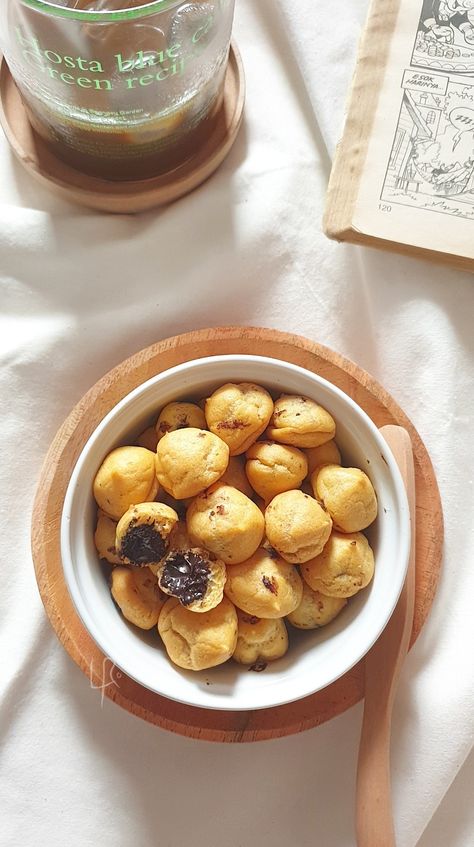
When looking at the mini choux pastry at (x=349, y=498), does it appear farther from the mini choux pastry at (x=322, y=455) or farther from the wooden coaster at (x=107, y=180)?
the wooden coaster at (x=107, y=180)

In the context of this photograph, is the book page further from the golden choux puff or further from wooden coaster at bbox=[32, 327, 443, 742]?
the golden choux puff

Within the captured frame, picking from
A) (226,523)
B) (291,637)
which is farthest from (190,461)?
(291,637)

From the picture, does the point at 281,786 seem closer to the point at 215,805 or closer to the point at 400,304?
the point at 215,805

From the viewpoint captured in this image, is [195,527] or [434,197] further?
[434,197]

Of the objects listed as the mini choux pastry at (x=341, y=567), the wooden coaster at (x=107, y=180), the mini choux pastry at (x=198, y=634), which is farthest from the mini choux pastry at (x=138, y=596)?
the wooden coaster at (x=107, y=180)

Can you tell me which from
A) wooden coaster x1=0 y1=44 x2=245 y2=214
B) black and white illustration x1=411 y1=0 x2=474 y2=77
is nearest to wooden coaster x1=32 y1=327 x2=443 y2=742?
wooden coaster x1=0 y1=44 x2=245 y2=214

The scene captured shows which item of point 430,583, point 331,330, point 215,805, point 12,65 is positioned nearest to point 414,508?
point 430,583
